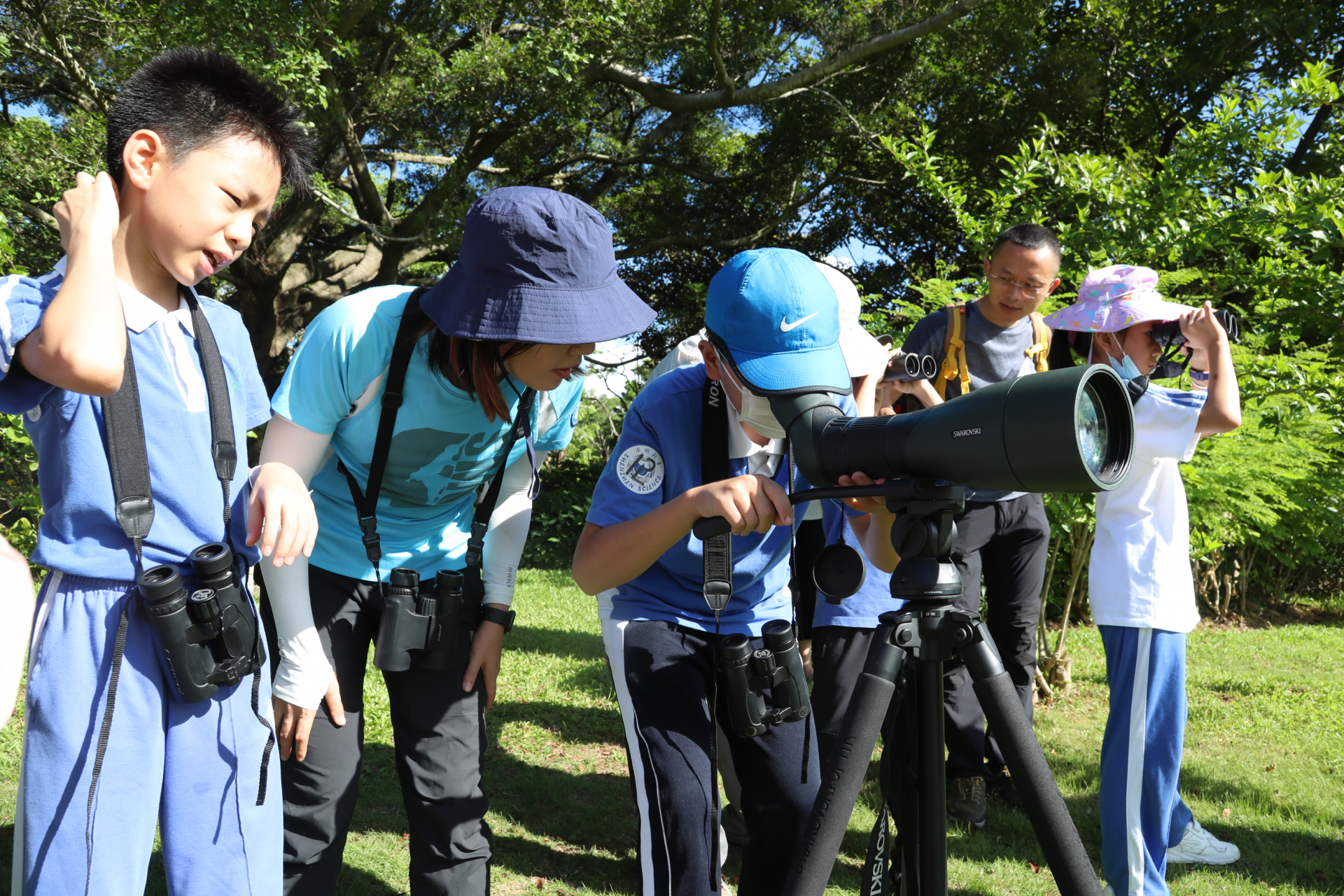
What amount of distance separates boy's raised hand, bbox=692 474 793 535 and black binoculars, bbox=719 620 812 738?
1.11 ft

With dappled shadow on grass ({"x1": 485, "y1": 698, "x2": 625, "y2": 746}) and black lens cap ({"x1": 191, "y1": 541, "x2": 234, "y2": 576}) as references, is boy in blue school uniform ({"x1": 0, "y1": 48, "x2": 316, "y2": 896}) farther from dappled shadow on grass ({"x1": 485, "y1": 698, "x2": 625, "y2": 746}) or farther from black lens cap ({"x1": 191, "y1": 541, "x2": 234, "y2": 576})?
dappled shadow on grass ({"x1": 485, "y1": 698, "x2": 625, "y2": 746})

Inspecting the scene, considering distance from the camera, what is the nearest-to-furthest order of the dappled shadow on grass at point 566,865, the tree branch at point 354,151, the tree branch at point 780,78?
the dappled shadow on grass at point 566,865 → the tree branch at point 354,151 → the tree branch at point 780,78

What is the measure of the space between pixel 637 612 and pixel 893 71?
41.0ft

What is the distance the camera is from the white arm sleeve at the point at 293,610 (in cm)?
221

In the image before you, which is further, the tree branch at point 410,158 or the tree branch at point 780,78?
the tree branch at point 410,158

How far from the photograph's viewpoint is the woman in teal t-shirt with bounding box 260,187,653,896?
2.16 meters

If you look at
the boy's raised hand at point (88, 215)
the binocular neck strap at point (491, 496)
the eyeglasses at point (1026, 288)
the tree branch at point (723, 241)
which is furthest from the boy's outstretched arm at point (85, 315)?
the tree branch at point (723, 241)

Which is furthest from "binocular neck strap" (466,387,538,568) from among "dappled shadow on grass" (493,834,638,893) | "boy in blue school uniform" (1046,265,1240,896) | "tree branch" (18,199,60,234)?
"tree branch" (18,199,60,234)

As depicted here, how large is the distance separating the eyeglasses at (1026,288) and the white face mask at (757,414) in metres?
2.30

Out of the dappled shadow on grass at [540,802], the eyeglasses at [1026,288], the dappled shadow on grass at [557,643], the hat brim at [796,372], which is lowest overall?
the dappled shadow on grass at [540,802]

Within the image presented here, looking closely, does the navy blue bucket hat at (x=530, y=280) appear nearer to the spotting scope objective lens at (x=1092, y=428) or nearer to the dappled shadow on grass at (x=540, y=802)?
the spotting scope objective lens at (x=1092, y=428)

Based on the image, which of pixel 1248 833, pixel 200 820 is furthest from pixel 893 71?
pixel 200 820

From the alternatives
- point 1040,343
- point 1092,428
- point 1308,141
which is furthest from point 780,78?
point 1092,428

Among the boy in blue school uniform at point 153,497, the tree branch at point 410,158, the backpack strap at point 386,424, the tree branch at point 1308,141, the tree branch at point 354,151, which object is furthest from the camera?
the tree branch at point 410,158
